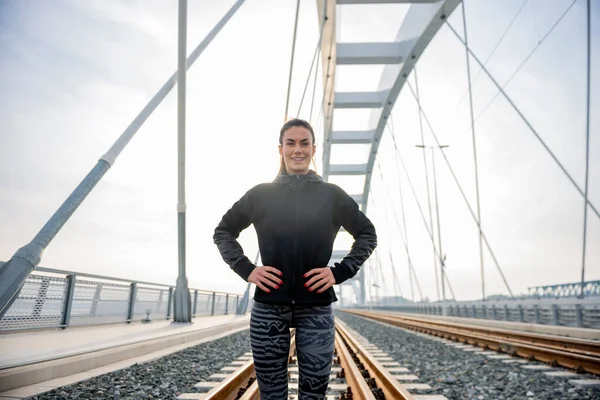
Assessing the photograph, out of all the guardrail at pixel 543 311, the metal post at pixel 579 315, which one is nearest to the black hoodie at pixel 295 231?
the guardrail at pixel 543 311

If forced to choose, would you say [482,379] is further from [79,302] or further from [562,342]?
[79,302]

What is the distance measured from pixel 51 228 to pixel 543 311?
10.2m

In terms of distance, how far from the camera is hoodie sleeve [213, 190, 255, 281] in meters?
1.62

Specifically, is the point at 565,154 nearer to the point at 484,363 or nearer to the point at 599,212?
the point at 599,212

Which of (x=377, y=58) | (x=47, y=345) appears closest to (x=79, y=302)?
(x=47, y=345)

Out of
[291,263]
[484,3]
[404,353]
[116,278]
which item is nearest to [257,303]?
[291,263]

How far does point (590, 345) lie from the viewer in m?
5.86

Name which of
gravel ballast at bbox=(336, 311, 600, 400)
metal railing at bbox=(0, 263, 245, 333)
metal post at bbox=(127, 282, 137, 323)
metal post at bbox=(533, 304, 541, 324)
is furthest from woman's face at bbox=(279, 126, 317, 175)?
metal post at bbox=(533, 304, 541, 324)

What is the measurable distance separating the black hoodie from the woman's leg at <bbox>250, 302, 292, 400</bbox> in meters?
0.05

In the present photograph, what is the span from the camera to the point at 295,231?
5.11ft

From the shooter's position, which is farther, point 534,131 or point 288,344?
point 534,131

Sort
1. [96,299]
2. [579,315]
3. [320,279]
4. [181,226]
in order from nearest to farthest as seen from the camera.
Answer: [320,279]
[579,315]
[96,299]
[181,226]

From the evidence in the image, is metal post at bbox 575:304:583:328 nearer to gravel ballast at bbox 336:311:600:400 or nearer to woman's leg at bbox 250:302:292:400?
gravel ballast at bbox 336:311:600:400

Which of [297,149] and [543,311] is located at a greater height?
[297,149]
